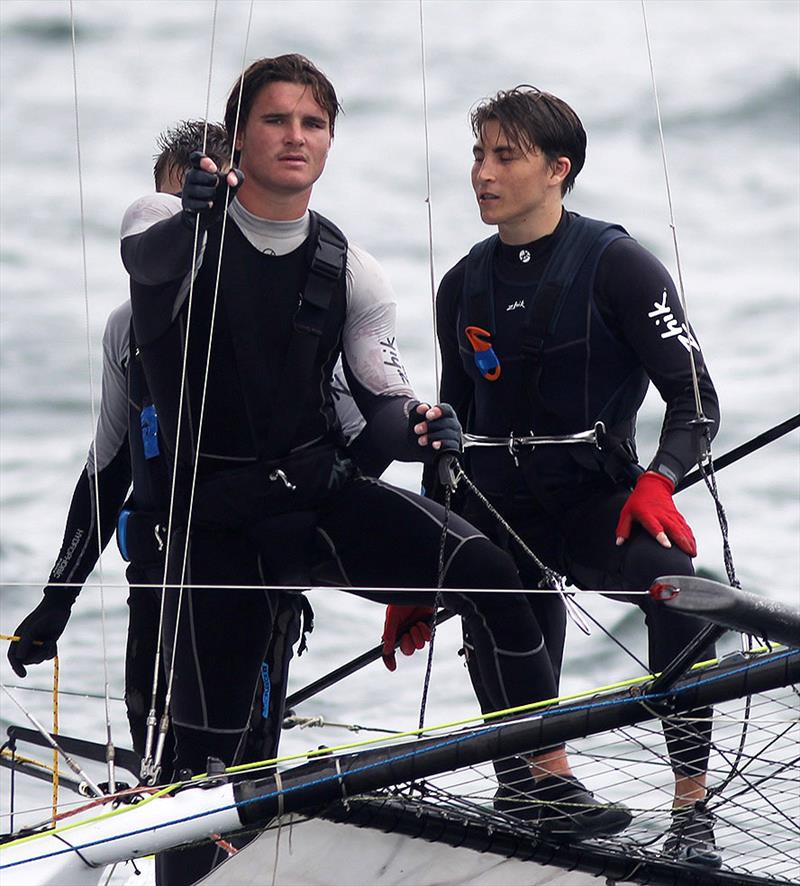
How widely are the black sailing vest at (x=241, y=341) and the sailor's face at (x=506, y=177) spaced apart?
306mm

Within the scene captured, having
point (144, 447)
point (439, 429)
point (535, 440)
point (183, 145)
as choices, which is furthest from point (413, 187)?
point (439, 429)

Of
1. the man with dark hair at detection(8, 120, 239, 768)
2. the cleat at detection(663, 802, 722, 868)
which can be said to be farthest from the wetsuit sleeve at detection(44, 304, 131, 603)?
the cleat at detection(663, 802, 722, 868)

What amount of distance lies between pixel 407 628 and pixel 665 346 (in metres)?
0.65

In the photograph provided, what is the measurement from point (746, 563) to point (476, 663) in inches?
167

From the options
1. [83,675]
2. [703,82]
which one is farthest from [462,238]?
[83,675]

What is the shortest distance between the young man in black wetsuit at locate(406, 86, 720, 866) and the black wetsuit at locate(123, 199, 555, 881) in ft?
0.75

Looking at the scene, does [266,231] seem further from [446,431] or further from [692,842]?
[692,842]

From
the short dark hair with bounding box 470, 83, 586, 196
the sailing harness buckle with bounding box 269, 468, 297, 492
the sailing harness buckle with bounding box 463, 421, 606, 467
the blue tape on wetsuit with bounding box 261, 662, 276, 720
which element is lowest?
the blue tape on wetsuit with bounding box 261, 662, 276, 720

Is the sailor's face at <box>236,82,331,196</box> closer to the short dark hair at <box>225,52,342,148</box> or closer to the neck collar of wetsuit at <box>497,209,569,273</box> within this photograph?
the short dark hair at <box>225,52,342,148</box>

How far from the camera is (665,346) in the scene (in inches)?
126

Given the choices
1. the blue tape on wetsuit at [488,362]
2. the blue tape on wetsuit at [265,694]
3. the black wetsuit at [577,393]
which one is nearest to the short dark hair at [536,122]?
the black wetsuit at [577,393]

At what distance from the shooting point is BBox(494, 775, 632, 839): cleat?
9.93 ft

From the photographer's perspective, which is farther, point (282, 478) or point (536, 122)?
point (536, 122)

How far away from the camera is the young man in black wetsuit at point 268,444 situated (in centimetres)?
306
